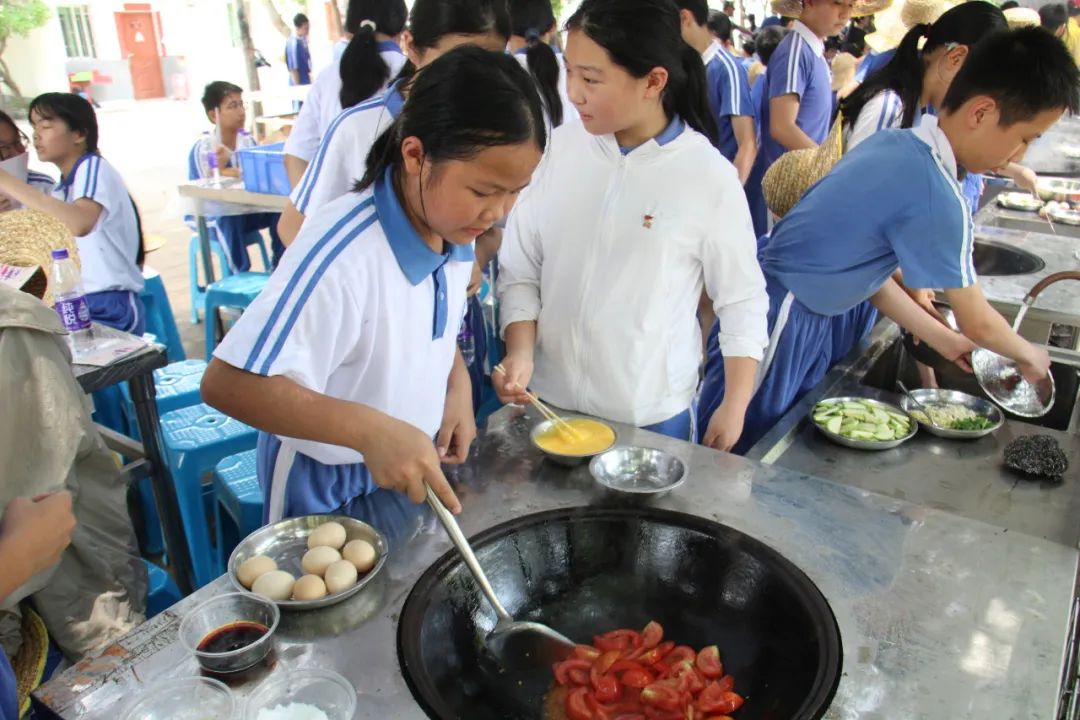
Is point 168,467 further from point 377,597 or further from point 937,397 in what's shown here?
point 937,397

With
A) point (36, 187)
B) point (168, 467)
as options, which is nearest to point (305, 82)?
point (36, 187)

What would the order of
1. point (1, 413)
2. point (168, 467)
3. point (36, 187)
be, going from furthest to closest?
point (36, 187), point (168, 467), point (1, 413)

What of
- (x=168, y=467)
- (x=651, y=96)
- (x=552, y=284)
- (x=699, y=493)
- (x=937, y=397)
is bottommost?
(x=168, y=467)

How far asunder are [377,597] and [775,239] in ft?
5.75

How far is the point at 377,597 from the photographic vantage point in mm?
1209

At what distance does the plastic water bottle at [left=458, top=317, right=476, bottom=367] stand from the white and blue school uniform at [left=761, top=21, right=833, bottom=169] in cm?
244

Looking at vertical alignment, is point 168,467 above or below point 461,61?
below

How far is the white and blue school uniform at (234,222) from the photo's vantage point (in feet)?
18.2

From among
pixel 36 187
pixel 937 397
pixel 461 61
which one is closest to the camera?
pixel 461 61

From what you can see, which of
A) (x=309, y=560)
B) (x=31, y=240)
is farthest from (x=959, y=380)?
(x=31, y=240)

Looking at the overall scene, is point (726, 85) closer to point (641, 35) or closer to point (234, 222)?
point (641, 35)

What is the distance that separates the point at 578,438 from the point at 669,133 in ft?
2.58

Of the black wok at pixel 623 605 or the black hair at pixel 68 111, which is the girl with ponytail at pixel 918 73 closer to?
the black wok at pixel 623 605

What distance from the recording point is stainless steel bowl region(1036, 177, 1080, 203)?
4.80 meters
